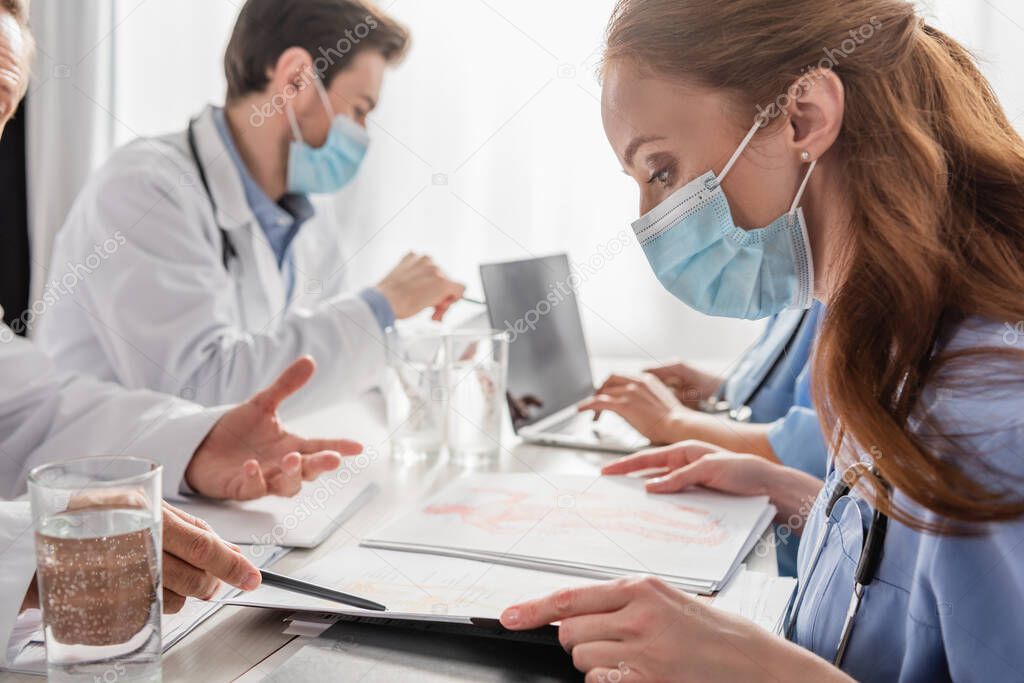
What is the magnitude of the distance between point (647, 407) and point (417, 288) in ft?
1.80

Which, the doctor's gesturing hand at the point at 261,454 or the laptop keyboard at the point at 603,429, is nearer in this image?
the doctor's gesturing hand at the point at 261,454

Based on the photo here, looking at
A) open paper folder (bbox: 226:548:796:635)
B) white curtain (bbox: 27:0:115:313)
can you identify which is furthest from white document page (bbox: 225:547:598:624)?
white curtain (bbox: 27:0:115:313)

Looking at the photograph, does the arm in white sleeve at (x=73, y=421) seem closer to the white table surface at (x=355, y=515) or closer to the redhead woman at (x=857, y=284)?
the white table surface at (x=355, y=515)

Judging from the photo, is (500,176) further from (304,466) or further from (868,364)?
(868,364)

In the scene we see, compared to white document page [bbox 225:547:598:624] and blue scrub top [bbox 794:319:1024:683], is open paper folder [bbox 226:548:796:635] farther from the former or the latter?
blue scrub top [bbox 794:319:1024:683]

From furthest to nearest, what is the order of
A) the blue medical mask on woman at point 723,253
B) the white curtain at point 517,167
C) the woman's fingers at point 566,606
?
the white curtain at point 517,167
the blue medical mask on woman at point 723,253
the woman's fingers at point 566,606

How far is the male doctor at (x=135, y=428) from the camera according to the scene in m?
1.09

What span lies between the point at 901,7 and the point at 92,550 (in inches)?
30.6

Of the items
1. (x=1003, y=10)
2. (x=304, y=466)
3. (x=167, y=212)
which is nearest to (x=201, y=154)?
(x=167, y=212)

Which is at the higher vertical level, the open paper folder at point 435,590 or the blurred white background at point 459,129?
the blurred white background at point 459,129

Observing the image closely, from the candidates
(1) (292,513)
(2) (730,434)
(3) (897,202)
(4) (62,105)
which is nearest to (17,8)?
(1) (292,513)

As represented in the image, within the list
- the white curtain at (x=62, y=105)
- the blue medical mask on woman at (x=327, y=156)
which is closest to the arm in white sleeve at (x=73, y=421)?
the blue medical mask on woman at (x=327, y=156)

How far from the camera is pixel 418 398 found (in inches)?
53.7

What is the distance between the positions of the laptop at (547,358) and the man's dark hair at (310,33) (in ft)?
2.06
